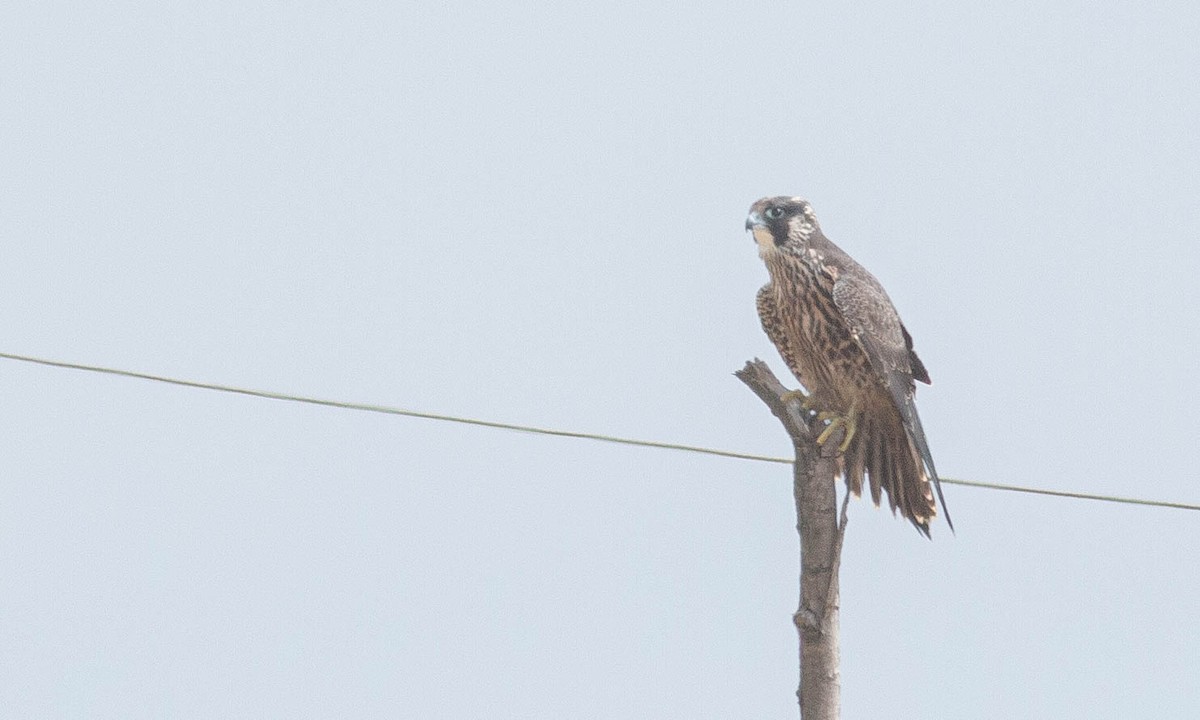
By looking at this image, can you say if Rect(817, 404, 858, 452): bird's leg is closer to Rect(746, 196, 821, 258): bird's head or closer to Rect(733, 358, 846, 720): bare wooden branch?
Rect(733, 358, 846, 720): bare wooden branch

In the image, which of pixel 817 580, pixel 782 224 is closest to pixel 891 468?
pixel 782 224

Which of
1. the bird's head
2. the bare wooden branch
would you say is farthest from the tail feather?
the bare wooden branch

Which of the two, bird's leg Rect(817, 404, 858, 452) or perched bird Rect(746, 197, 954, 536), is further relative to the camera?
perched bird Rect(746, 197, 954, 536)

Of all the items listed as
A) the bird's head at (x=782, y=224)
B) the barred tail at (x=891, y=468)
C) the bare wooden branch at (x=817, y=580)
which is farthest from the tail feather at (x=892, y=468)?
the bare wooden branch at (x=817, y=580)

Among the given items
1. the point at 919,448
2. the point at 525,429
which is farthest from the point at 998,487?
the point at 525,429

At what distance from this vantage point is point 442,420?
5.09 meters

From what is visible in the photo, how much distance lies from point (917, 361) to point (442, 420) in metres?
2.36

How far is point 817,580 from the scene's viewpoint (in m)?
5.34

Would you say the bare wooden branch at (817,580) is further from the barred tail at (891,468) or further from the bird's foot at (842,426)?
the barred tail at (891,468)

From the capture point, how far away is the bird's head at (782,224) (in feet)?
22.8

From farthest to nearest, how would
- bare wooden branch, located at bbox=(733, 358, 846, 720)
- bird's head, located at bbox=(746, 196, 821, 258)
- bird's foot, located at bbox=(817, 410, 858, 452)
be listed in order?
1. bird's head, located at bbox=(746, 196, 821, 258)
2. bird's foot, located at bbox=(817, 410, 858, 452)
3. bare wooden branch, located at bbox=(733, 358, 846, 720)

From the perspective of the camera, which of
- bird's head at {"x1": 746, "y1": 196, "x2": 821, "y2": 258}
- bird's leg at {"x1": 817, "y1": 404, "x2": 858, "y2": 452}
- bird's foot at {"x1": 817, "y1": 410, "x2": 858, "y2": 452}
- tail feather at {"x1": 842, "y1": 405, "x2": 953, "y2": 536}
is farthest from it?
bird's head at {"x1": 746, "y1": 196, "x2": 821, "y2": 258}

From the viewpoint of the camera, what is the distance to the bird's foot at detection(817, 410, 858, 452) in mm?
5613

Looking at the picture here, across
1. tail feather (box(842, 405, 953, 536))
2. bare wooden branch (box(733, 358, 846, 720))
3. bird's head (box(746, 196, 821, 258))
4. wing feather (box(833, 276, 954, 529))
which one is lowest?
bare wooden branch (box(733, 358, 846, 720))
